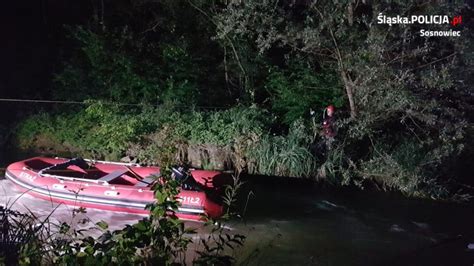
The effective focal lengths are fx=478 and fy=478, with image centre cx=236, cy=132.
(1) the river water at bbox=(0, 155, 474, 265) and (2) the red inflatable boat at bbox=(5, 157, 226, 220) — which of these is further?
(2) the red inflatable boat at bbox=(5, 157, 226, 220)

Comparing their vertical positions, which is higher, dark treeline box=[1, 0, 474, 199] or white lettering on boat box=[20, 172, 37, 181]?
dark treeline box=[1, 0, 474, 199]

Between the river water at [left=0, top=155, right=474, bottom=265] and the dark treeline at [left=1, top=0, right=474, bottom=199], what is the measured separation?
51 cm

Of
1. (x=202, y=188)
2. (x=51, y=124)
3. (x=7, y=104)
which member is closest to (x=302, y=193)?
(x=202, y=188)

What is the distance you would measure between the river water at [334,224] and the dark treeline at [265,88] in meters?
0.51

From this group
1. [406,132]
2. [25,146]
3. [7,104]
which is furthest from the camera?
[7,104]

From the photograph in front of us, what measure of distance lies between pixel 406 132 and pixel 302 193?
276 centimetres

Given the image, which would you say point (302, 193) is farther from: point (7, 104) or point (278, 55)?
point (7, 104)

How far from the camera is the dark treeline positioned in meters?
9.21

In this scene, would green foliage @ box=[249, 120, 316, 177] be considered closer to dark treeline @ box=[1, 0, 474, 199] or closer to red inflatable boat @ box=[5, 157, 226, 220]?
dark treeline @ box=[1, 0, 474, 199]

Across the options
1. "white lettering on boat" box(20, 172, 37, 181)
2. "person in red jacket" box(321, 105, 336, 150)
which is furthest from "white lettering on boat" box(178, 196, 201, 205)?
"person in red jacket" box(321, 105, 336, 150)

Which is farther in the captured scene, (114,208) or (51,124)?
(51,124)

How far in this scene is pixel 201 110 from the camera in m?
12.5

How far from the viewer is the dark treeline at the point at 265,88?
9211mm

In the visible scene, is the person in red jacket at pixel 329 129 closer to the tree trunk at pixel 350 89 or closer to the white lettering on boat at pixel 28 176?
the tree trunk at pixel 350 89
